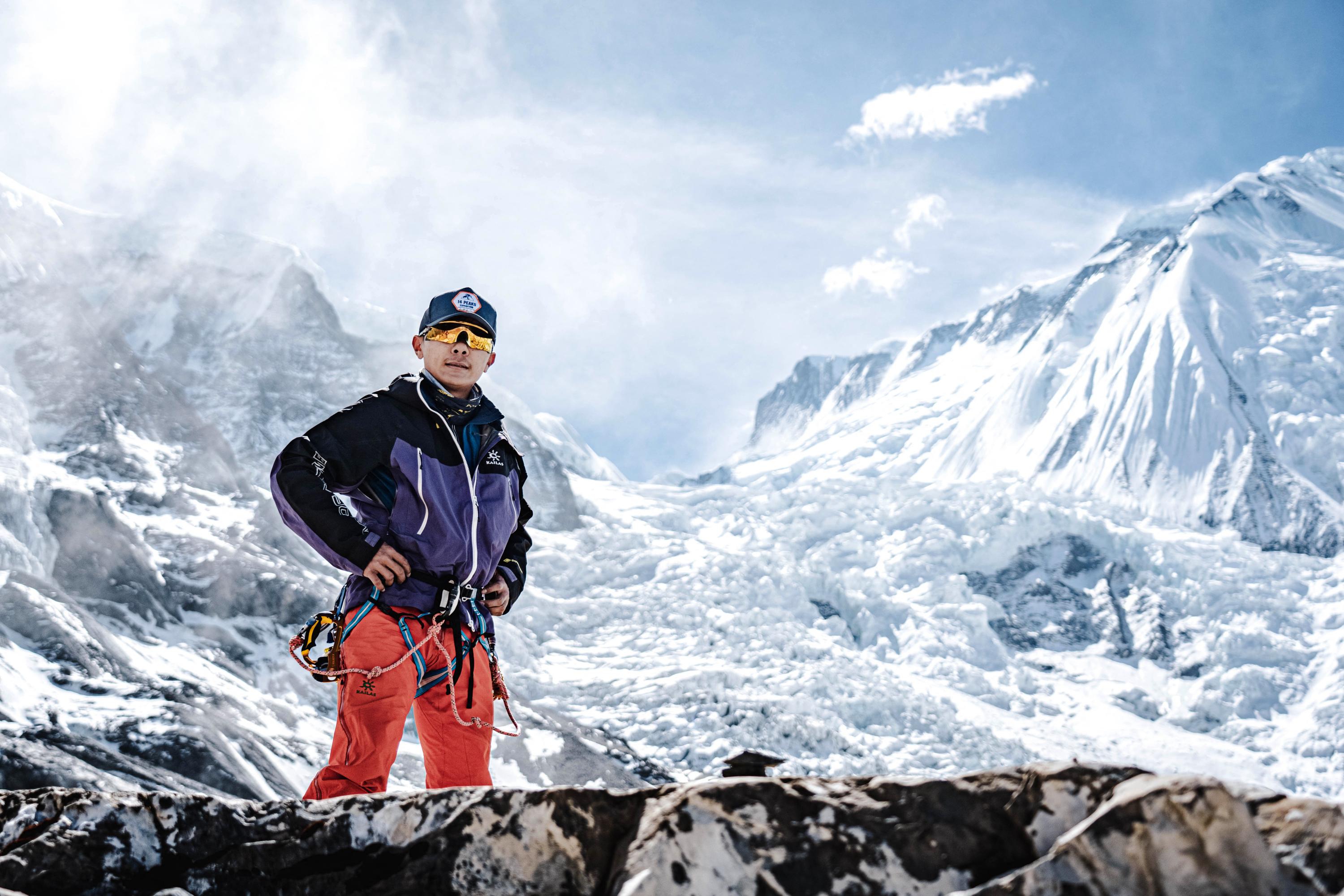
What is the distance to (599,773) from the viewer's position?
7819 centimetres

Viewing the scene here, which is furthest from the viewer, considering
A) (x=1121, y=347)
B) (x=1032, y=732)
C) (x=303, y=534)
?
(x=1121, y=347)

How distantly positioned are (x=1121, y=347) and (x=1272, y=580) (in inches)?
2203

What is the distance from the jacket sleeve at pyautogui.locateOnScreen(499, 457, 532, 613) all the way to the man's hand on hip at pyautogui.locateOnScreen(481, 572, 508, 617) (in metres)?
0.02

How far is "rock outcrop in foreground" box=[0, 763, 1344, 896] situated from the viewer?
Answer: 1.92m

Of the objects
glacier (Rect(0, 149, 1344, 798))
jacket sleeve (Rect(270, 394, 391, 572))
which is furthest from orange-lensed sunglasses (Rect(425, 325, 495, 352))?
glacier (Rect(0, 149, 1344, 798))

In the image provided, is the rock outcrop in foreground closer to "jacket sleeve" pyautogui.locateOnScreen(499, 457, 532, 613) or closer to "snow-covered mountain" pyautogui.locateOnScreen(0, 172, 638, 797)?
"jacket sleeve" pyautogui.locateOnScreen(499, 457, 532, 613)

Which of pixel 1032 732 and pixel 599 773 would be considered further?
pixel 1032 732

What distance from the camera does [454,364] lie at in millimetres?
4266

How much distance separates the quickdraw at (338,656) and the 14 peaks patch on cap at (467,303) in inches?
53.8

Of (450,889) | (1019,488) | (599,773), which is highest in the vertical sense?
(1019,488)

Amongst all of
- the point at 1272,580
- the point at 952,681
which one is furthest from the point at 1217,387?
the point at 952,681

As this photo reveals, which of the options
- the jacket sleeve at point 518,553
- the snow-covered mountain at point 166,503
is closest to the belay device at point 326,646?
the jacket sleeve at point 518,553

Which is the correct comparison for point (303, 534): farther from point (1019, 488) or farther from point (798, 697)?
point (1019, 488)

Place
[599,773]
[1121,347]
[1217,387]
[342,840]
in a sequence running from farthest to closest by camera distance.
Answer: [1121,347], [1217,387], [599,773], [342,840]
